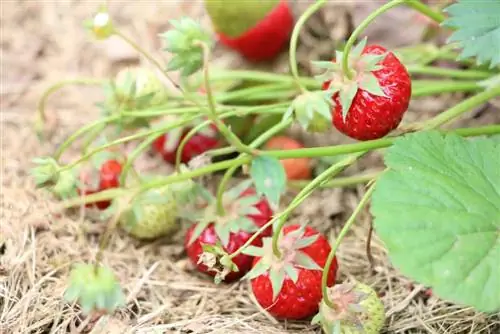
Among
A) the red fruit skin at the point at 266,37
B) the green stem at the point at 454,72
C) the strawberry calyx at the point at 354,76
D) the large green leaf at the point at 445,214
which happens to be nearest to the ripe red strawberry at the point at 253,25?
the red fruit skin at the point at 266,37

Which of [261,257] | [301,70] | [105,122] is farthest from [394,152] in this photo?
[301,70]

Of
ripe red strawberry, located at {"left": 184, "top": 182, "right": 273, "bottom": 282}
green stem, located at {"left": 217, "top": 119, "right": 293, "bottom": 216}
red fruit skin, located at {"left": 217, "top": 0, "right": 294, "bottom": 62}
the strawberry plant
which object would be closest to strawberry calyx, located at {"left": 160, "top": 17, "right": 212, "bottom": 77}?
the strawberry plant

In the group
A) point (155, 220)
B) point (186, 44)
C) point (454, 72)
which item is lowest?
point (155, 220)

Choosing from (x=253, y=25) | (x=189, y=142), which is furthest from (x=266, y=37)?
(x=189, y=142)

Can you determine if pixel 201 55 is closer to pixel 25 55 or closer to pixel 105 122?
pixel 105 122

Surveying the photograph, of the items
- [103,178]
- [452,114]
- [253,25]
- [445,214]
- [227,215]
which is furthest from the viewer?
[253,25]

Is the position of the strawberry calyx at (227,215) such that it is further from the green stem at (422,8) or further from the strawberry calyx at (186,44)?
the green stem at (422,8)

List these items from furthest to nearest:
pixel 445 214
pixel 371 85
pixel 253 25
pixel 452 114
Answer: pixel 253 25, pixel 452 114, pixel 371 85, pixel 445 214

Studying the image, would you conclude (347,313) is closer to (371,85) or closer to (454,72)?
(371,85)
